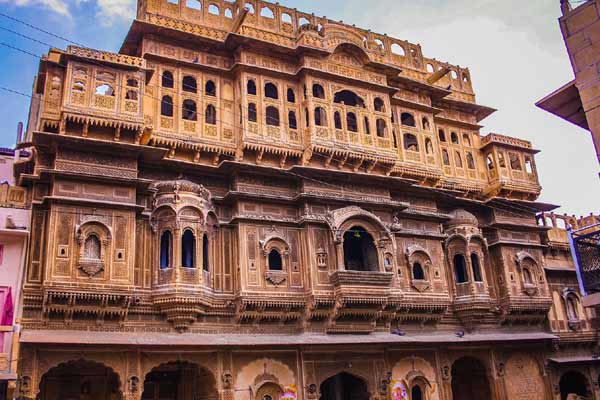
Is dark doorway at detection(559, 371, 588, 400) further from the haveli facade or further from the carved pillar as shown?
the carved pillar

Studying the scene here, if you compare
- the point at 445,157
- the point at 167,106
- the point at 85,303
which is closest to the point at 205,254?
the point at 85,303

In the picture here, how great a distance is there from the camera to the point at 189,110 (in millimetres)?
19375

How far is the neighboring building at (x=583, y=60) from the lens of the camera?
28.9ft

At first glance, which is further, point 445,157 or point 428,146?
point 445,157

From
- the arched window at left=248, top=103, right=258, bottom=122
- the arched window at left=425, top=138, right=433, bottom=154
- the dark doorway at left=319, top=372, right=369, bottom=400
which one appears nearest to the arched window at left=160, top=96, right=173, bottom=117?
the arched window at left=248, top=103, right=258, bottom=122

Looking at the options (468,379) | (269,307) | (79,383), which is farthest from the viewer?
(468,379)

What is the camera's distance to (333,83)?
69.4ft

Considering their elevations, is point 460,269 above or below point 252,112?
below

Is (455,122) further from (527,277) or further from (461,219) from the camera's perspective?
(527,277)

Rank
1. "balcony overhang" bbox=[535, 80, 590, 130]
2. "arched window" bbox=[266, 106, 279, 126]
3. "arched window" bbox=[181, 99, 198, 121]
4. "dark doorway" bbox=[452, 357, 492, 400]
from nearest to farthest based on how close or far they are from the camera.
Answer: "balcony overhang" bbox=[535, 80, 590, 130]
"arched window" bbox=[181, 99, 198, 121]
"arched window" bbox=[266, 106, 279, 126]
"dark doorway" bbox=[452, 357, 492, 400]

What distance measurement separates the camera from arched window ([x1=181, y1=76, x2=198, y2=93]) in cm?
1964

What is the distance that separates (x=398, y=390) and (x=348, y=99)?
34.7 ft

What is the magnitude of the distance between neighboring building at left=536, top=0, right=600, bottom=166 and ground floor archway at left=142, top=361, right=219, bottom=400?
504 inches

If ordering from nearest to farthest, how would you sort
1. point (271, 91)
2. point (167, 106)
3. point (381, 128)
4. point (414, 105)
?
point (167, 106) → point (271, 91) → point (381, 128) → point (414, 105)
